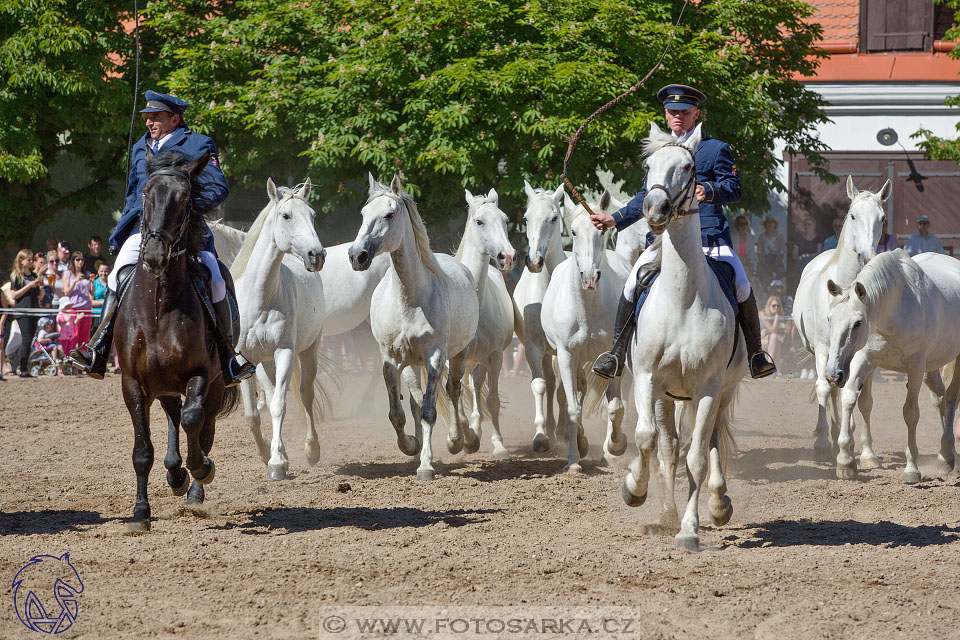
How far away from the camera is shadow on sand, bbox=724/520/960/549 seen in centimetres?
658

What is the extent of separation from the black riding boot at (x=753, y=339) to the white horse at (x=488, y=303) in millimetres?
3313

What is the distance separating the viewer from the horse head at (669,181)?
574 cm

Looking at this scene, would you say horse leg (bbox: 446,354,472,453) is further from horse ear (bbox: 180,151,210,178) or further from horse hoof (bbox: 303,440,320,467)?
horse ear (bbox: 180,151,210,178)

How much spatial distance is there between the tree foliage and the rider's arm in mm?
15322

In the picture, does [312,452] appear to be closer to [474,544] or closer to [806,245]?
[474,544]

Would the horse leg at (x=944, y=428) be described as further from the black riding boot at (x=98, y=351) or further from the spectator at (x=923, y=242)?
the spectator at (x=923, y=242)

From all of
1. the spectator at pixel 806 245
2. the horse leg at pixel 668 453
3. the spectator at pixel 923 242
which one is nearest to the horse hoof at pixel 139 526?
the horse leg at pixel 668 453

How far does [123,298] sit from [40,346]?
34.0ft

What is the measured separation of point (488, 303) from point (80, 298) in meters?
8.24

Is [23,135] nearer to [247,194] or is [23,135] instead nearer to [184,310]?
[247,194]

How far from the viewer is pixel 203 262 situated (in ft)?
23.6

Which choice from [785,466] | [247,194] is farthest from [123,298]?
[247,194]

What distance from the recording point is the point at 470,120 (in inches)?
626

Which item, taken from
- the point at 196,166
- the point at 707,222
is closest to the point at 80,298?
the point at 196,166
